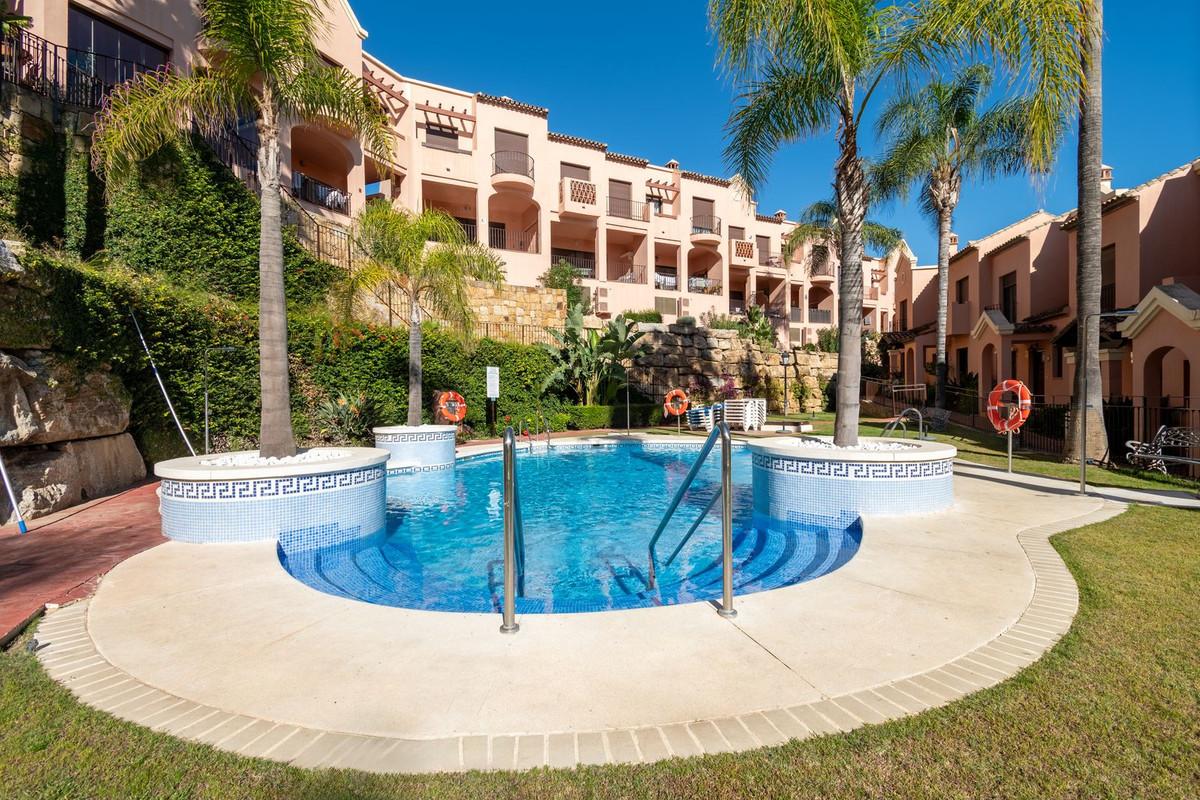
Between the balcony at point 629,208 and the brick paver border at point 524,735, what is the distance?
3049 centimetres

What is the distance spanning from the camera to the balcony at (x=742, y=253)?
34344 mm

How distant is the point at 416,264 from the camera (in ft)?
42.1

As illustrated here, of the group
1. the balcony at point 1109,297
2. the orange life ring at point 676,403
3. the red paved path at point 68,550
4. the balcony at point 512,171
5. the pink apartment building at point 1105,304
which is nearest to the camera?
the red paved path at point 68,550

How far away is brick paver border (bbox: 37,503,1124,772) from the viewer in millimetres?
2168

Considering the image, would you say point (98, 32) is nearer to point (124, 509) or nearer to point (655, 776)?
point (124, 509)

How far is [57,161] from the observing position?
1072cm

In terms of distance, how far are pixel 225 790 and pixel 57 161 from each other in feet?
47.8

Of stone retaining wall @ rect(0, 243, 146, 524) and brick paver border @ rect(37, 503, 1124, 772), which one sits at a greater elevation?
stone retaining wall @ rect(0, 243, 146, 524)

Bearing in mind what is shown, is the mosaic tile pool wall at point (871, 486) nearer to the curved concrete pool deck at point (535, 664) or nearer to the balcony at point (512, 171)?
the curved concrete pool deck at point (535, 664)

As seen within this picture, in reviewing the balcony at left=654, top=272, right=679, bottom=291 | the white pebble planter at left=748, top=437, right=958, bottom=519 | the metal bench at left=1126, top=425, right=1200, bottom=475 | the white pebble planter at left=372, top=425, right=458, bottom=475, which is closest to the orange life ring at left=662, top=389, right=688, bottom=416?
the white pebble planter at left=372, top=425, right=458, bottom=475

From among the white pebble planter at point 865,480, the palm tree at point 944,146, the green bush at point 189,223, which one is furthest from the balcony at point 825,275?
the green bush at point 189,223

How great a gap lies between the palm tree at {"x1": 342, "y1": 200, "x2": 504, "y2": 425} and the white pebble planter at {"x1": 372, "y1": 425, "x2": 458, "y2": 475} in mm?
872

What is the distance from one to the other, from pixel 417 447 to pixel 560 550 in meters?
6.48

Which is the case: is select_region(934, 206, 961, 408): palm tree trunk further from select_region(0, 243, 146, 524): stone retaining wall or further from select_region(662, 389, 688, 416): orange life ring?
select_region(0, 243, 146, 524): stone retaining wall
